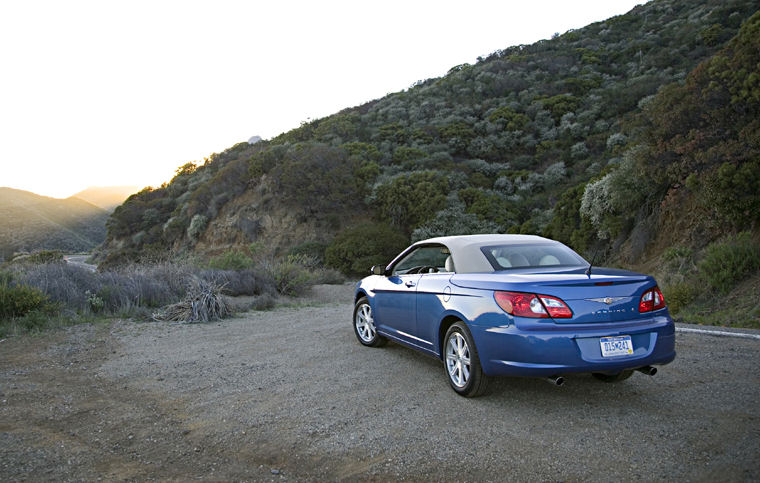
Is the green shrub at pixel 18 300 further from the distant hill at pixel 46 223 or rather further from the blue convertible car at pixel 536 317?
the distant hill at pixel 46 223

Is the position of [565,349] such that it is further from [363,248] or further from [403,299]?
[363,248]

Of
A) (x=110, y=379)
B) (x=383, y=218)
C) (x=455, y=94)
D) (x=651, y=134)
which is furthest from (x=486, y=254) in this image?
(x=455, y=94)

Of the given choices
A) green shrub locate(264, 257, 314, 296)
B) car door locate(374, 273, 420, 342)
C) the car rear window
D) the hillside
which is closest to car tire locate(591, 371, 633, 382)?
the car rear window

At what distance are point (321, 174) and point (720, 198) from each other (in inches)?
830

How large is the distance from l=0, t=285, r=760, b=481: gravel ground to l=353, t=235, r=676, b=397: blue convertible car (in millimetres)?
409

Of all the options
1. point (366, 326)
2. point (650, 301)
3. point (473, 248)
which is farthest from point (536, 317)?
point (366, 326)

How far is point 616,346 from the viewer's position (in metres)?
4.24

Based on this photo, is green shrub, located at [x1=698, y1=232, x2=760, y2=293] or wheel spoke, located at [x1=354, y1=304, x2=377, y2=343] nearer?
wheel spoke, located at [x1=354, y1=304, x2=377, y2=343]

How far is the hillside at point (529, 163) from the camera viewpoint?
12852mm

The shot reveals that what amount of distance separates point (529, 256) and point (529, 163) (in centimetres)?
2722

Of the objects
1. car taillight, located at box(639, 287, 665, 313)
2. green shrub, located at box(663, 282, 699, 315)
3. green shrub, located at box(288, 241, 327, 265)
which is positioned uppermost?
car taillight, located at box(639, 287, 665, 313)

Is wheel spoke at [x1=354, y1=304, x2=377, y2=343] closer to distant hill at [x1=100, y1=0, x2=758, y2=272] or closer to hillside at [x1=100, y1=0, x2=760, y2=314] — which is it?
hillside at [x1=100, y1=0, x2=760, y2=314]

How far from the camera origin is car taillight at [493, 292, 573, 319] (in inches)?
165

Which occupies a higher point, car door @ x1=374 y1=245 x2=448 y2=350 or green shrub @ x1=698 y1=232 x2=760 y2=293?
car door @ x1=374 y1=245 x2=448 y2=350
